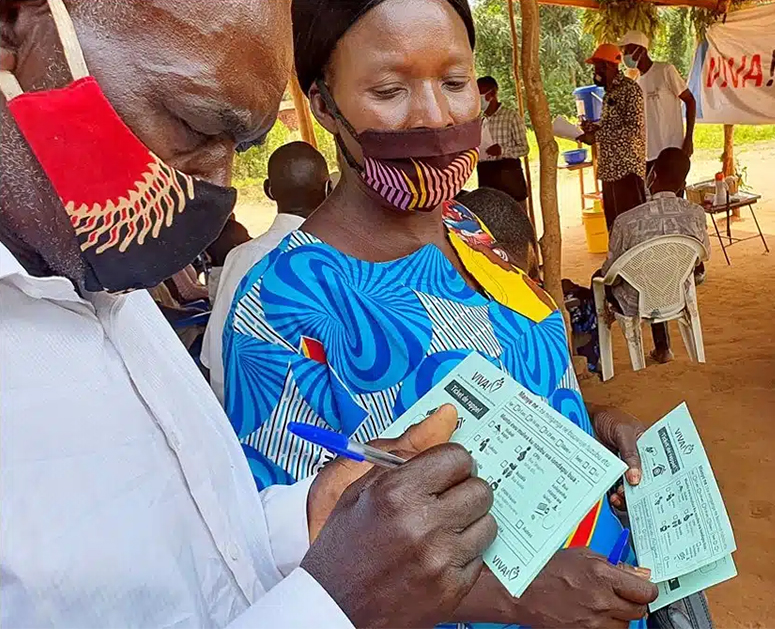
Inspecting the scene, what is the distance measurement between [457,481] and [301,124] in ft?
24.2

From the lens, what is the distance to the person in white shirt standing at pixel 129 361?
72 centimetres

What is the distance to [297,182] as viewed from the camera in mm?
3914

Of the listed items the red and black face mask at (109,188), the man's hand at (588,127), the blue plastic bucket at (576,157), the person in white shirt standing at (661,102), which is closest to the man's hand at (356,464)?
the red and black face mask at (109,188)

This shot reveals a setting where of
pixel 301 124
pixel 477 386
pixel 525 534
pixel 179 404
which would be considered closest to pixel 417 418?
pixel 477 386

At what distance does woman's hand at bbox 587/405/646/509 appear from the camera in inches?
56.6

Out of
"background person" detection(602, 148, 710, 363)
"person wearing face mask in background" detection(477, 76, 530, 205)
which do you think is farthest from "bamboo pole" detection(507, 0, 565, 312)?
"person wearing face mask in background" detection(477, 76, 530, 205)

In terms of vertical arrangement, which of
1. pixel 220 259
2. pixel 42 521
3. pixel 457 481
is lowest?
pixel 220 259

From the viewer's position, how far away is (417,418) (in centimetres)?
113

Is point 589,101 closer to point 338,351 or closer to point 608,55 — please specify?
point 608,55

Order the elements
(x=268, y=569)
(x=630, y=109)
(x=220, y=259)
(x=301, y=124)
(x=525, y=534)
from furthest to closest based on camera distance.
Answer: (x=301, y=124), (x=630, y=109), (x=220, y=259), (x=268, y=569), (x=525, y=534)

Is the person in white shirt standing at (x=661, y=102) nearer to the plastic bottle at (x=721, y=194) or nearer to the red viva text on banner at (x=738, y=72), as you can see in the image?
the plastic bottle at (x=721, y=194)

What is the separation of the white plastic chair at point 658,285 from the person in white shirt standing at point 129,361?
4176 millimetres

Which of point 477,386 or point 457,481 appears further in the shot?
point 477,386

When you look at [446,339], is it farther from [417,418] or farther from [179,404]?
[179,404]
